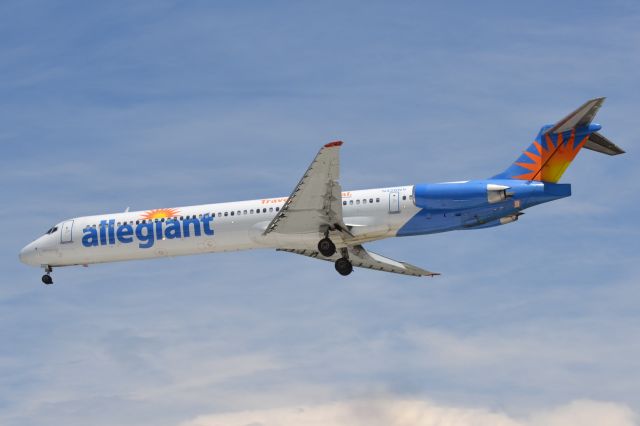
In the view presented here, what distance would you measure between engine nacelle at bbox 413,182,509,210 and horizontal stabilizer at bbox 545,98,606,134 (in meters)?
3.65

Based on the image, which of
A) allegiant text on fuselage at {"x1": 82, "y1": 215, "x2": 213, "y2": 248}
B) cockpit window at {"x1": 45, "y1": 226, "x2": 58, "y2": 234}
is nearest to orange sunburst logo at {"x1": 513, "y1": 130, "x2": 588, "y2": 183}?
allegiant text on fuselage at {"x1": 82, "y1": 215, "x2": 213, "y2": 248}

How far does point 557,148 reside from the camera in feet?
179

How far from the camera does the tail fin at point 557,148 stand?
5384cm

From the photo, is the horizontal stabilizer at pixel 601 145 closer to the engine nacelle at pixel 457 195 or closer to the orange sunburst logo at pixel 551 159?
the orange sunburst logo at pixel 551 159

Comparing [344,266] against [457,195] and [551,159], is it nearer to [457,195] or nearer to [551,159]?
[457,195]

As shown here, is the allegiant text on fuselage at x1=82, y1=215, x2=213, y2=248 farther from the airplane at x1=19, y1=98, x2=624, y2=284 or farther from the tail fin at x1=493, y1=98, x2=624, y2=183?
the tail fin at x1=493, y1=98, x2=624, y2=183

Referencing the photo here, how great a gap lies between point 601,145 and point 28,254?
28169 millimetres

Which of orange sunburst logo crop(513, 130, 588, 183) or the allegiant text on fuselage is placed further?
the allegiant text on fuselage

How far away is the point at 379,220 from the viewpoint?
5538cm

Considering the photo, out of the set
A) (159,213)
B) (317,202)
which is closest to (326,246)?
(317,202)

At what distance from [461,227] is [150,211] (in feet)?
50.0

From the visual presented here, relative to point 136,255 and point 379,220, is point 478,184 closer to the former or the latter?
point 379,220

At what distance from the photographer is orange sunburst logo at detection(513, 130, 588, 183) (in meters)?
54.3

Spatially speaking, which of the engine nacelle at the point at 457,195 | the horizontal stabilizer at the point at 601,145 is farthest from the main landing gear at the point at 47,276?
the horizontal stabilizer at the point at 601,145
